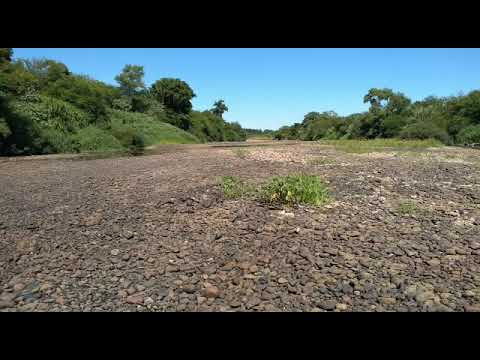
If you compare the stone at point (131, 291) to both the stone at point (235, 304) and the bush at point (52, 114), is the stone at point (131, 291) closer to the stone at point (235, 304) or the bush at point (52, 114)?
the stone at point (235, 304)

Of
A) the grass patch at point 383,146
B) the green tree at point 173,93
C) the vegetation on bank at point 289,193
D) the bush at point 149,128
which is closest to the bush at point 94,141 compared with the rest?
the bush at point 149,128

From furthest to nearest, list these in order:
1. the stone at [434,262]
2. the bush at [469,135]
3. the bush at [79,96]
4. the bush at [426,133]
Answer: the bush at [426,133] → the bush at [79,96] → the bush at [469,135] → the stone at [434,262]

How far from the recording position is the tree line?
3191cm

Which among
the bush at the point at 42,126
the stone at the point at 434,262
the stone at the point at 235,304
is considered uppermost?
the bush at the point at 42,126

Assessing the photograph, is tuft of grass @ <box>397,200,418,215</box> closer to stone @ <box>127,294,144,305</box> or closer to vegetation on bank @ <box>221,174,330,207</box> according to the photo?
vegetation on bank @ <box>221,174,330,207</box>

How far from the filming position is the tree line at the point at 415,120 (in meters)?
31.9

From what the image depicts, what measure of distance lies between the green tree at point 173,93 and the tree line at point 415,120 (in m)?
29.4

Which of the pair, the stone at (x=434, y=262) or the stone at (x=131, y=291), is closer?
the stone at (x=131, y=291)

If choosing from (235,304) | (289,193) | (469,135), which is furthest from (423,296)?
(469,135)

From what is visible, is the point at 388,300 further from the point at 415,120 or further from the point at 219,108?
the point at 219,108

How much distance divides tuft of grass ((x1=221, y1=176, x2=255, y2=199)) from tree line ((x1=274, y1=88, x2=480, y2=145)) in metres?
29.3

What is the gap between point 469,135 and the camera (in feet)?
97.9

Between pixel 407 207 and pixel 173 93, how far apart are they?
205 feet
